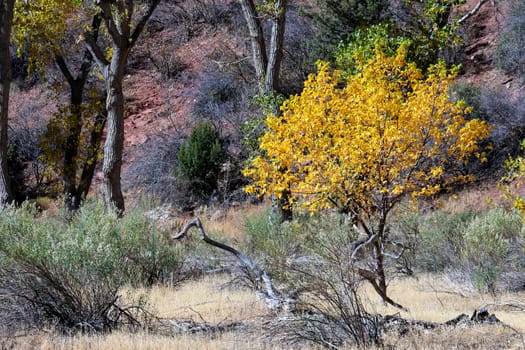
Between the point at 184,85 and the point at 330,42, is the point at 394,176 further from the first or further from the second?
the point at 184,85

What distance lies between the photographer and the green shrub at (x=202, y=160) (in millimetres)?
21547

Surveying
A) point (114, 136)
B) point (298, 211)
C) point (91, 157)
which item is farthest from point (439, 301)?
point (91, 157)

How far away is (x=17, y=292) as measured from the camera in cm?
648

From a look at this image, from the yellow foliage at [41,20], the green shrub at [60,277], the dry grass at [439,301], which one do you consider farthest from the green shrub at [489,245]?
the yellow foliage at [41,20]

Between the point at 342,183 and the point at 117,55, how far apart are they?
6436 mm

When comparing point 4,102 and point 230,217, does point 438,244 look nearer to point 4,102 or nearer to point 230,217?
point 230,217

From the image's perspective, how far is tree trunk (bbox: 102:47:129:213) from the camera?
1320 centimetres

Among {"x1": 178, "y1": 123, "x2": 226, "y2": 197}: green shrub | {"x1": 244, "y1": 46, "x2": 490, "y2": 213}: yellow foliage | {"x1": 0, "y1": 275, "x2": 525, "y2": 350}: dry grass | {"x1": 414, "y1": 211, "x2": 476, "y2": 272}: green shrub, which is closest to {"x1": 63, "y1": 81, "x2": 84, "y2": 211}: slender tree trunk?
{"x1": 178, "y1": 123, "x2": 226, "y2": 197}: green shrub

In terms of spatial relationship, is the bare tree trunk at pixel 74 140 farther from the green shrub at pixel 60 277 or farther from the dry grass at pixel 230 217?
the green shrub at pixel 60 277

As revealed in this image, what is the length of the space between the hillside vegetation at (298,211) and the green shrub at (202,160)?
0.25 feet

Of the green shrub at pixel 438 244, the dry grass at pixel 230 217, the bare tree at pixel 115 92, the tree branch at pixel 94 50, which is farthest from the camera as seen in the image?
the dry grass at pixel 230 217

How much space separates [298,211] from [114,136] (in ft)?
16.1

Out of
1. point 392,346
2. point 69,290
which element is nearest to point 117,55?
point 69,290

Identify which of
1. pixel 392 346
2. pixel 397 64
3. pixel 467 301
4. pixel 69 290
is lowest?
pixel 467 301
